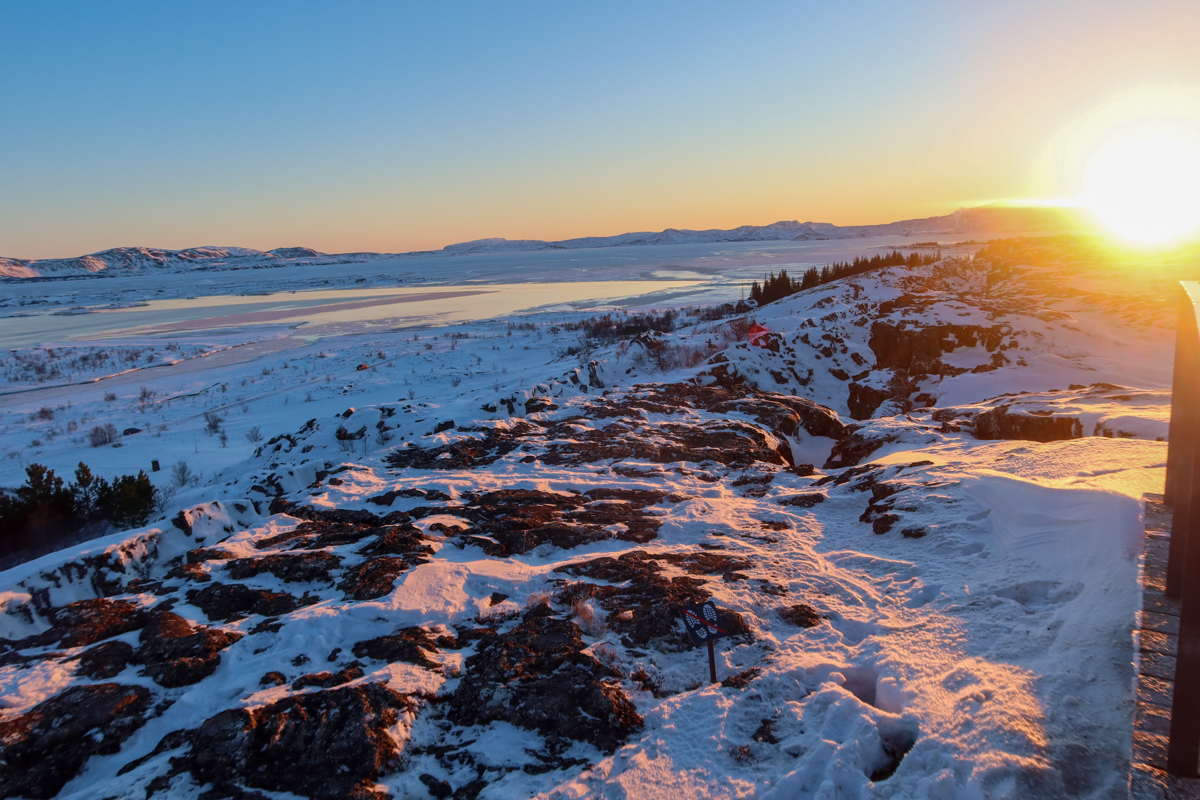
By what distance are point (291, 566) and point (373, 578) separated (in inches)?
40.6

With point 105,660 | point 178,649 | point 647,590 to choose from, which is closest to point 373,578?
point 178,649

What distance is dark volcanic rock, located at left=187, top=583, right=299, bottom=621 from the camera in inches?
214

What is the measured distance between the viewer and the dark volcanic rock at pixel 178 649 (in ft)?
14.6

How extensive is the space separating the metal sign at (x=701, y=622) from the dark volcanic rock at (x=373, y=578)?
2.98 metres

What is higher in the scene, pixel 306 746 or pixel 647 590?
pixel 306 746

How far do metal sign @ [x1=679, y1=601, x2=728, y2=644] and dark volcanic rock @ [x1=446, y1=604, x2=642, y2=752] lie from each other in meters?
0.68

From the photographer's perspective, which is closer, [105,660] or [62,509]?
[105,660]

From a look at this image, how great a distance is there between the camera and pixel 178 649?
4.71 m

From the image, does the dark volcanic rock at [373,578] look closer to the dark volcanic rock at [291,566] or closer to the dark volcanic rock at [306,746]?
the dark volcanic rock at [291,566]

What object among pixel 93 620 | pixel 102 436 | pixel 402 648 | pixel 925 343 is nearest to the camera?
pixel 402 648

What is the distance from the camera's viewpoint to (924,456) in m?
9.01

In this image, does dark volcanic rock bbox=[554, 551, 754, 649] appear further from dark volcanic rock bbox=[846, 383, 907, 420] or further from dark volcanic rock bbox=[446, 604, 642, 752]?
dark volcanic rock bbox=[846, 383, 907, 420]

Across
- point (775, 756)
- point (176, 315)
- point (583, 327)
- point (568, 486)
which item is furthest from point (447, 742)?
point (176, 315)

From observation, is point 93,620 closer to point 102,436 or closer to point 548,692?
point 548,692
